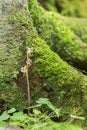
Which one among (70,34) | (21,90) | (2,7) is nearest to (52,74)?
(21,90)

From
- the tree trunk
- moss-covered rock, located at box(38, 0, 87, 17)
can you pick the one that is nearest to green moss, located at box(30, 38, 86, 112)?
the tree trunk

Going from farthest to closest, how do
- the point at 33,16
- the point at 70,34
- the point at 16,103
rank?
the point at 70,34, the point at 33,16, the point at 16,103

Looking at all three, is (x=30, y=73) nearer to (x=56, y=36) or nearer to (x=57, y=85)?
(x=57, y=85)

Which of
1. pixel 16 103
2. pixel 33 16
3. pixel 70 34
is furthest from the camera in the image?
pixel 70 34

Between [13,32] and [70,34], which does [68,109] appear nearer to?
[13,32]

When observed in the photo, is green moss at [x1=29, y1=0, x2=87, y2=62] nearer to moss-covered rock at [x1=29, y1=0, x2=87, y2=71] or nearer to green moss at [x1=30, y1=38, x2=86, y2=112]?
moss-covered rock at [x1=29, y1=0, x2=87, y2=71]

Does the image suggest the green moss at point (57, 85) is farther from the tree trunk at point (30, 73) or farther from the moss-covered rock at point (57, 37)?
the moss-covered rock at point (57, 37)
